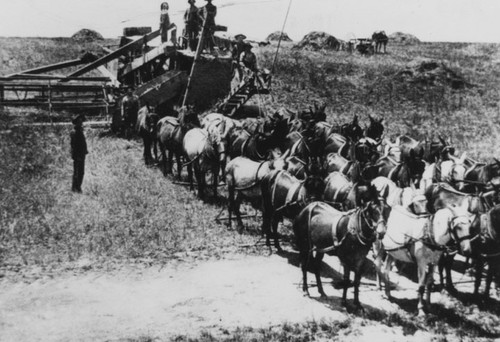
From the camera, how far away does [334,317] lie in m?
9.16

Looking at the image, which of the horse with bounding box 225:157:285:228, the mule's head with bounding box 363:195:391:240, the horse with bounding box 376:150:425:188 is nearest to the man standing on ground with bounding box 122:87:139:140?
the horse with bounding box 225:157:285:228

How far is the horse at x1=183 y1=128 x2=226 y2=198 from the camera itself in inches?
586

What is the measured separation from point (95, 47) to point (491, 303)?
44359 millimetres

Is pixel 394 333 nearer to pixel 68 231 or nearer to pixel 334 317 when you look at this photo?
pixel 334 317

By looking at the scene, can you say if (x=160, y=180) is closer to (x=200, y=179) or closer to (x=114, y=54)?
(x=200, y=179)

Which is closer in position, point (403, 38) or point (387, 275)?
point (387, 275)

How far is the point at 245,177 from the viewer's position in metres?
13.2

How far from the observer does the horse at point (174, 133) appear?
56.2 feet

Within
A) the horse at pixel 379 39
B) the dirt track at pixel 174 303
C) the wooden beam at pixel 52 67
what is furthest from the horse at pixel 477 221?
the horse at pixel 379 39

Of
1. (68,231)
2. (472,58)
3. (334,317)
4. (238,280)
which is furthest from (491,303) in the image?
(472,58)

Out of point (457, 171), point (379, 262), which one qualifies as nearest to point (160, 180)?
point (379, 262)

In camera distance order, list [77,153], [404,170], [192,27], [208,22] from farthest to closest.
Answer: [192,27]
[208,22]
[77,153]
[404,170]

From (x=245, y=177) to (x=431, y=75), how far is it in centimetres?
2345

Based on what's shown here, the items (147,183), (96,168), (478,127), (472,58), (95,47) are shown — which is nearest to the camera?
(147,183)
